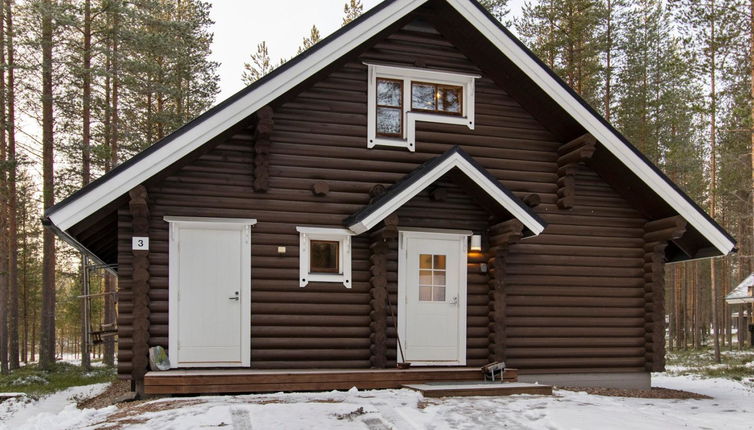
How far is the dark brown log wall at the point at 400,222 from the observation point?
10086 millimetres

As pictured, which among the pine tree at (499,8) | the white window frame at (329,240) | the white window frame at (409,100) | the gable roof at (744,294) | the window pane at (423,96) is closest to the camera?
the white window frame at (329,240)

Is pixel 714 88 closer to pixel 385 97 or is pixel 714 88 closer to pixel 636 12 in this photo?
pixel 636 12

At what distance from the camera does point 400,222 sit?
10.8 metres

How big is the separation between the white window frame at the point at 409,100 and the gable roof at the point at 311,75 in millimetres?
780

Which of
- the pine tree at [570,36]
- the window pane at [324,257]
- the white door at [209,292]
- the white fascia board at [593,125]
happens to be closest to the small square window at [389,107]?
the white fascia board at [593,125]

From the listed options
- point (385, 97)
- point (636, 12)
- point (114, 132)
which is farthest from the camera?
point (636, 12)

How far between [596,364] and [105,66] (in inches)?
739

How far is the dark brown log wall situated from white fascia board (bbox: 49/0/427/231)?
641 millimetres

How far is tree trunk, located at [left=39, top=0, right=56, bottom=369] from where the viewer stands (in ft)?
62.6

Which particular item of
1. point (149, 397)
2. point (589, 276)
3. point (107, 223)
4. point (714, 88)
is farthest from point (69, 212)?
point (714, 88)

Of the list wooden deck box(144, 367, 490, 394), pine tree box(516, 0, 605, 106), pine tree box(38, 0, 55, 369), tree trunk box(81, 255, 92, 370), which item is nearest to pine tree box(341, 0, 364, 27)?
pine tree box(516, 0, 605, 106)

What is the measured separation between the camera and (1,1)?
19.7 meters

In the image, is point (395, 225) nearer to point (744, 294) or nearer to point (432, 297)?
point (432, 297)

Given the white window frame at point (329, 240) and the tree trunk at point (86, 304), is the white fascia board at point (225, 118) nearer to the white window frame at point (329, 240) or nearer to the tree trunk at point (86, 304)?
the white window frame at point (329, 240)
